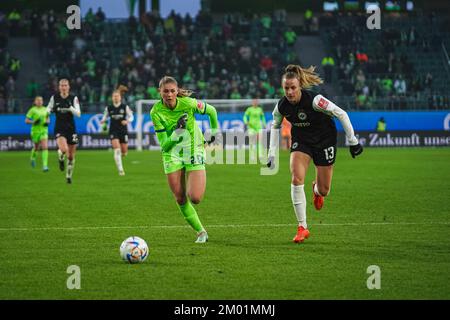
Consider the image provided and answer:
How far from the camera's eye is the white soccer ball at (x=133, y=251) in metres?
9.35

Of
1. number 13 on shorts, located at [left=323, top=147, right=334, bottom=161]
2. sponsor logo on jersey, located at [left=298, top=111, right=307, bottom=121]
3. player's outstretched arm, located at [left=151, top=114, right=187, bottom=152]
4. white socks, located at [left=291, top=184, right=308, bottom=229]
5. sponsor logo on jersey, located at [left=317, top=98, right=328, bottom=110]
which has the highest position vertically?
sponsor logo on jersey, located at [left=317, top=98, right=328, bottom=110]

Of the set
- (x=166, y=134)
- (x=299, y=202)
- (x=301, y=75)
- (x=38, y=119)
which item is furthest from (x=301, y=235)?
(x=38, y=119)

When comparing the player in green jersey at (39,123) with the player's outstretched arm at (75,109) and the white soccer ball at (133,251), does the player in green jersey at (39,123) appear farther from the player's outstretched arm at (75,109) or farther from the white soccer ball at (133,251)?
the white soccer ball at (133,251)

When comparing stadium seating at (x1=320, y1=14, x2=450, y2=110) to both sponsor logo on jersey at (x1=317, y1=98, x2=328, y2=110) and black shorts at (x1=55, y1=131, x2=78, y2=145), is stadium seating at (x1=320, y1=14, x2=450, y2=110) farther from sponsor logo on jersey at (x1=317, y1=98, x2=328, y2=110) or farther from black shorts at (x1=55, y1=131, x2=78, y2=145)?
sponsor logo on jersey at (x1=317, y1=98, x2=328, y2=110)

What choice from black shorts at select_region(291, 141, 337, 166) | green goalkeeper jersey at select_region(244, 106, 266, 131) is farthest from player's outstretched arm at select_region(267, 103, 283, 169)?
green goalkeeper jersey at select_region(244, 106, 266, 131)

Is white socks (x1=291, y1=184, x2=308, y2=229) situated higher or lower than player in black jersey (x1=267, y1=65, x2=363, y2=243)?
lower

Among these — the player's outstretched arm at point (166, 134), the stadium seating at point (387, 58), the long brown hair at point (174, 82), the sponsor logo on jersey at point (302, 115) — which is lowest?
the player's outstretched arm at point (166, 134)

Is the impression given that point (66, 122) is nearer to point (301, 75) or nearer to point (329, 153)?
point (329, 153)

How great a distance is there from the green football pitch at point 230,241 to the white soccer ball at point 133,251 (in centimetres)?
18

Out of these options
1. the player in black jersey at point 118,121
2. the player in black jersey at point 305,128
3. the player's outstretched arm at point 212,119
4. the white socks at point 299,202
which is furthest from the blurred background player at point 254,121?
the white socks at point 299,202

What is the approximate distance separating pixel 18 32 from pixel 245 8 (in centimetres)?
1321

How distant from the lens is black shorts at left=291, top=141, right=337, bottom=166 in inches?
441

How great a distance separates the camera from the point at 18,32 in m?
45.9

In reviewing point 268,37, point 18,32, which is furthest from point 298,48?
point 18,32
